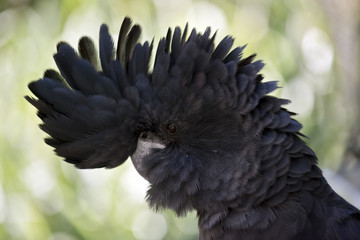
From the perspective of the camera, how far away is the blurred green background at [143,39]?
4.02 meters

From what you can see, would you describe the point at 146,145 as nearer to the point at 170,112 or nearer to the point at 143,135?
the point at 143,135

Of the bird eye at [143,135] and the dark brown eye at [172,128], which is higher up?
the dark brown eye at [172,128]

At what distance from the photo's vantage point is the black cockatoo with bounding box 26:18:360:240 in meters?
1.80

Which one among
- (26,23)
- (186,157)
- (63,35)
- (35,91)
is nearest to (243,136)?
(186,157)

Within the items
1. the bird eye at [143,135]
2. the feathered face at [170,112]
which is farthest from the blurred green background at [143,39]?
the bird eye at [143,135]

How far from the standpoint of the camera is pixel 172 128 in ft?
6.18

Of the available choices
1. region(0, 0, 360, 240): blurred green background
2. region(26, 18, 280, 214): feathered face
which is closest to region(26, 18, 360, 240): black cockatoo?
region(26, 18, 280, 214): feathered face

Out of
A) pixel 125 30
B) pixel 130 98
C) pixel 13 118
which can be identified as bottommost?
pixel 13 118

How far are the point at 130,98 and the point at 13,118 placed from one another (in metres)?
2.53

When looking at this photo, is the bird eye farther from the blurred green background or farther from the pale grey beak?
the blurred green background

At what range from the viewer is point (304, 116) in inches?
189

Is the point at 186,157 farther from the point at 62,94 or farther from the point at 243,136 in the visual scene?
the point at 62,94

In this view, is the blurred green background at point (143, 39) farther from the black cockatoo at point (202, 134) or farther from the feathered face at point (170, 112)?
the feathered face at point (170, 112)

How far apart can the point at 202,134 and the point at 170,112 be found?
15cm
